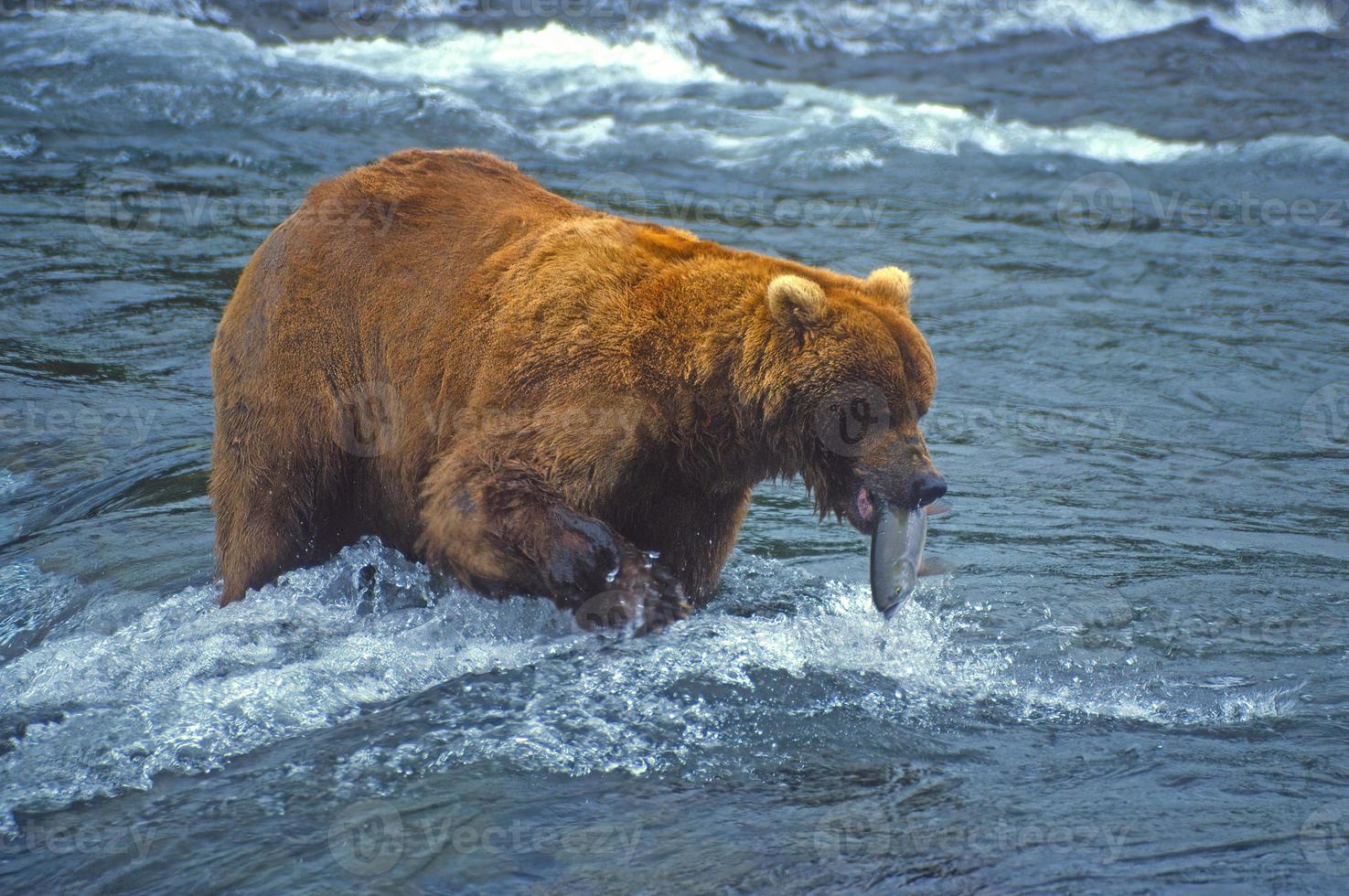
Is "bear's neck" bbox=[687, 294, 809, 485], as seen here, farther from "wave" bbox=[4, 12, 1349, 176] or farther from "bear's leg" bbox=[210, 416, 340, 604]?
"wave" bbox=[4, 12, 1349, 176]

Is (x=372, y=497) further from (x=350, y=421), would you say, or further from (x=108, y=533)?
(x=108, y=533)

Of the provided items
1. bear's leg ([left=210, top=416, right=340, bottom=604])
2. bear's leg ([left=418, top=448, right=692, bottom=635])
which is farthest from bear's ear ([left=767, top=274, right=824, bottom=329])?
bear's leg ([left=210, top=416, right=340, bottom=604])

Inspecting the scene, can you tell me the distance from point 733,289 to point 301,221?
5.55 ft

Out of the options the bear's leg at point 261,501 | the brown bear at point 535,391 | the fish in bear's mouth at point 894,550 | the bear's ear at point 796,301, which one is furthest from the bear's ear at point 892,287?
the bear's leg at point 261,501

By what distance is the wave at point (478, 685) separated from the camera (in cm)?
400

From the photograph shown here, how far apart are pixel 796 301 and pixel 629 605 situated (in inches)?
43.3

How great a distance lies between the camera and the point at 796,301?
14.0 feet

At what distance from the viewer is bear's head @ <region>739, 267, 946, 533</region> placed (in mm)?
4281

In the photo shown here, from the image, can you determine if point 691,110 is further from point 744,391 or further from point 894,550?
point 894,550

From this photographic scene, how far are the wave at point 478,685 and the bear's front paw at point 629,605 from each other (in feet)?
0.45

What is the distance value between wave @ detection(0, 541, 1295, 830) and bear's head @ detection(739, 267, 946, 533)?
0.62 metres

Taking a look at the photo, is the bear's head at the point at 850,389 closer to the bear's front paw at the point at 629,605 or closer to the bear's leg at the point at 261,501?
the bear's front paw at the point at 629,605

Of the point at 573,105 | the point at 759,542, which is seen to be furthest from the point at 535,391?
the point at 573,105

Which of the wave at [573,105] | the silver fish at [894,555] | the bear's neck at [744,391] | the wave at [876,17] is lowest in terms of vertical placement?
the silver fish at [894,555]
